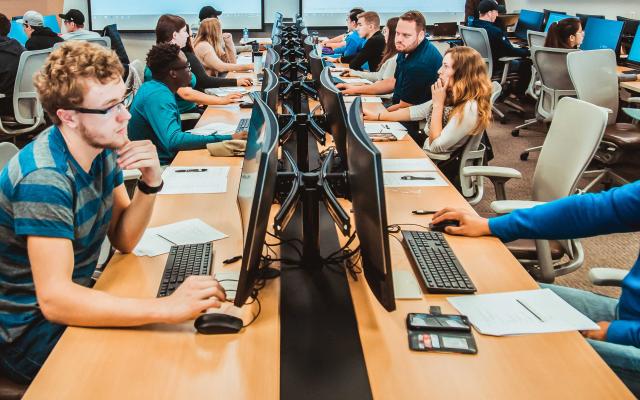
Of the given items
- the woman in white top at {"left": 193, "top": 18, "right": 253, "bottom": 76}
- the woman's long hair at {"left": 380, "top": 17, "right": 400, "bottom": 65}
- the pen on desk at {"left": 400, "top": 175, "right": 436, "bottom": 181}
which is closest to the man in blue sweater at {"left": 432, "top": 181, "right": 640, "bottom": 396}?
the pen on desk at {"left": 400, "top": 175, "right": 436, "bottom": 181}

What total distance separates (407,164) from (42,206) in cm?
166

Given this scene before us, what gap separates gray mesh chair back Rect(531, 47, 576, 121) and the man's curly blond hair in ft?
13.3

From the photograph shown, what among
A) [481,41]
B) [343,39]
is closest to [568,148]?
[481,41]

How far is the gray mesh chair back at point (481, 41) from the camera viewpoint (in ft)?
18.8

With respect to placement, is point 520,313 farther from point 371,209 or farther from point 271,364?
point 271,364

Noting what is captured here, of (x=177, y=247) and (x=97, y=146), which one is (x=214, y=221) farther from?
(x=97, y=146)

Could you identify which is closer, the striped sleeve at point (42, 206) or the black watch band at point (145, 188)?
the striped sleeve at point (42, 206)

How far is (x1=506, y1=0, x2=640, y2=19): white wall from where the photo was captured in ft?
21.2

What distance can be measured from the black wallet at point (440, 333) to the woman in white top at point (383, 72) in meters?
3.12

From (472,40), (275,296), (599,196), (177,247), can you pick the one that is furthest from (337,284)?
(472,40)

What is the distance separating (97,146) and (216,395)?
0.74m

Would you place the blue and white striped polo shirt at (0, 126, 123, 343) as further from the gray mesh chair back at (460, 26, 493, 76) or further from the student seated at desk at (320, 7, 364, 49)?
the student seated at desk at (320, 7, 364, 49)

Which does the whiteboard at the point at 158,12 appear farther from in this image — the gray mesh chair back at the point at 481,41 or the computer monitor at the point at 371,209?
the computer monitor at the point at 371,209

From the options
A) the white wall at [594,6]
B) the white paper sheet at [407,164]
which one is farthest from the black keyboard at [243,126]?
the white wall at [594,6]
